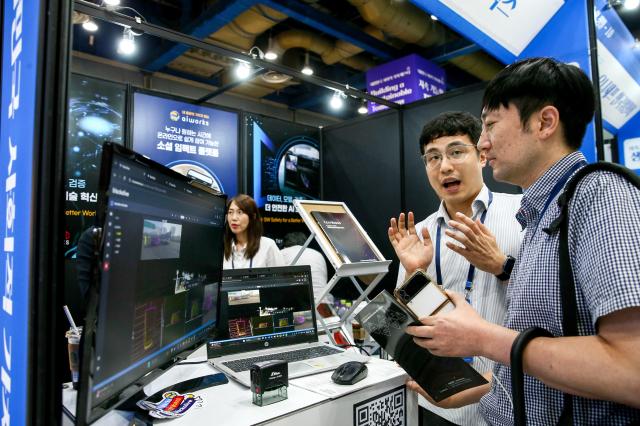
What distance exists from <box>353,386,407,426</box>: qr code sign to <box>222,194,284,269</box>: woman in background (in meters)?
2.24

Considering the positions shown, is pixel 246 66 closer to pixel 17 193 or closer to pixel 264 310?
pixel 264 310

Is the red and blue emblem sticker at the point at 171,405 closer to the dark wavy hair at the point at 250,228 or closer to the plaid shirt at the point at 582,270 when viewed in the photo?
the plaid shirt at the point at 582,270

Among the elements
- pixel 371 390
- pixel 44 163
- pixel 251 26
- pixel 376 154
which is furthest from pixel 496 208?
pixel 251 26

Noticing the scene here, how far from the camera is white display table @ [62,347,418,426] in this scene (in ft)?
3.38

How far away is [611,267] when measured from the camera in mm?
721

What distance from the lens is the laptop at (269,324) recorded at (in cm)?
148

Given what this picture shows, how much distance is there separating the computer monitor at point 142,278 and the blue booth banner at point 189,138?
2.72 meters

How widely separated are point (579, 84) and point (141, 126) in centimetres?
371

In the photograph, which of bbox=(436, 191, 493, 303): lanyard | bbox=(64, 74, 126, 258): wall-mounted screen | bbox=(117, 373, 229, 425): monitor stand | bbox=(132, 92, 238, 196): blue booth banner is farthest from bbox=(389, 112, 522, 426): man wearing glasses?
bbox=(64, 74, 126, 258): wall-mounted screen

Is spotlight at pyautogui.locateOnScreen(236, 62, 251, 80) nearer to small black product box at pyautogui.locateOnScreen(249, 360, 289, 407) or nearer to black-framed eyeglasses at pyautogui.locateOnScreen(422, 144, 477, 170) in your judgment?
black-framed eyeglasses at pyautogui.locateOnScreen(422, 144, 477, 170)

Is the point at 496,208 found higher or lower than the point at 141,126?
lower

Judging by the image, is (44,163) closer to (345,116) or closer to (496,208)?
(496,208)

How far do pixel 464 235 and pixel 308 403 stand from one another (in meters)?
0.78

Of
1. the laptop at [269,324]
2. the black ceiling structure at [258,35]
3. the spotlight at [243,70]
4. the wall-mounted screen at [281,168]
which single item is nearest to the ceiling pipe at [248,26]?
the black ceiling structure at [258,35]
